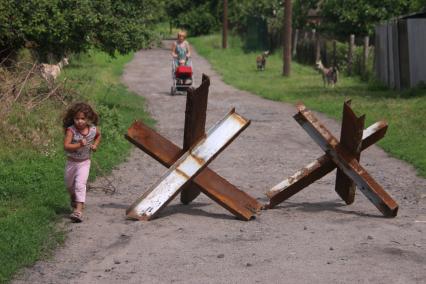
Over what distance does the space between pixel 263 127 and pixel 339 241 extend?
9.43 meters

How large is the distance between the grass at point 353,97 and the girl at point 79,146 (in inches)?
182

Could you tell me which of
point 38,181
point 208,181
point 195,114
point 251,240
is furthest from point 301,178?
point 38,181

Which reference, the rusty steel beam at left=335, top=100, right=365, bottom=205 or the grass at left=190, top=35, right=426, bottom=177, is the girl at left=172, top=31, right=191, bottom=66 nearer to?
the grass at left=190, top=35, right=426, bottom=177

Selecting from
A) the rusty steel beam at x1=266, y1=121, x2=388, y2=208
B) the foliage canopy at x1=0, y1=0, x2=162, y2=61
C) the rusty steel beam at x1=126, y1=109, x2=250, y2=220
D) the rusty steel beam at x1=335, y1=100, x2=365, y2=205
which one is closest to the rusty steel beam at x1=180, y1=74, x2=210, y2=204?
the rusty steel beam at x1=126, y1=109, x2=250, y2=220

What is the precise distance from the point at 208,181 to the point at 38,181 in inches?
92.8

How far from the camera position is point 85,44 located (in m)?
18.1

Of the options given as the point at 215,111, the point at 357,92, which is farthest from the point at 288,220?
the point at 357,92

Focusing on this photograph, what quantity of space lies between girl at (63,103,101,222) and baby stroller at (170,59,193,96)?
612 inches

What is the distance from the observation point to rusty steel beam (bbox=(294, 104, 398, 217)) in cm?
882

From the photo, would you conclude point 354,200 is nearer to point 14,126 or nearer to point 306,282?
point 306,282

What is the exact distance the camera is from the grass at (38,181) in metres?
7.42

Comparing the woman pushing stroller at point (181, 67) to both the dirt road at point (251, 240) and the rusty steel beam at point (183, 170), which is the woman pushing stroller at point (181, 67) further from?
the rusty steel beam at point (183, 170)

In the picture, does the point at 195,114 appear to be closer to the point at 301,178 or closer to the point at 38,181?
the point at 301,178

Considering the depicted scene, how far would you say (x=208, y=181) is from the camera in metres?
8.82
